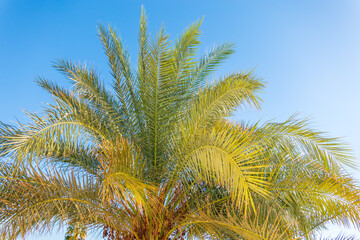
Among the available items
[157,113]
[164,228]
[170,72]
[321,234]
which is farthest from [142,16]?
[321,234]

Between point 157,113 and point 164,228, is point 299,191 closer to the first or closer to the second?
point 164,228

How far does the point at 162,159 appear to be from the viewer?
229 inches

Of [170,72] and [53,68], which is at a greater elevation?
[53,68]

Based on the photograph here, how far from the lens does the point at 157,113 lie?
570 centimetres

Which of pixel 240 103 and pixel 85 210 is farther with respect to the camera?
pixel 240 103

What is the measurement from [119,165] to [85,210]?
43.9 inches

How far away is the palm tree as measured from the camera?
4.03 metres

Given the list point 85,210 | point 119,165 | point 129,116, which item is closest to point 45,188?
point 85,210

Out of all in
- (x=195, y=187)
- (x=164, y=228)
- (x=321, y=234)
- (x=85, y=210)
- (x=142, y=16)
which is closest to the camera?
(x=85, y=210)

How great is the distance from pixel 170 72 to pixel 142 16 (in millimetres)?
1268

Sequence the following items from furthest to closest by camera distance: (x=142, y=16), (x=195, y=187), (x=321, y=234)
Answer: (x=321, y=234), (x=142, y=16), (x=195, y=187)

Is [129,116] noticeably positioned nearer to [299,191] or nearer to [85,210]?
[85,210]

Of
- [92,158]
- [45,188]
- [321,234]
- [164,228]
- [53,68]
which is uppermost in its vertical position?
[53,68]

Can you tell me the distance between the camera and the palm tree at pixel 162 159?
4.03 meters
